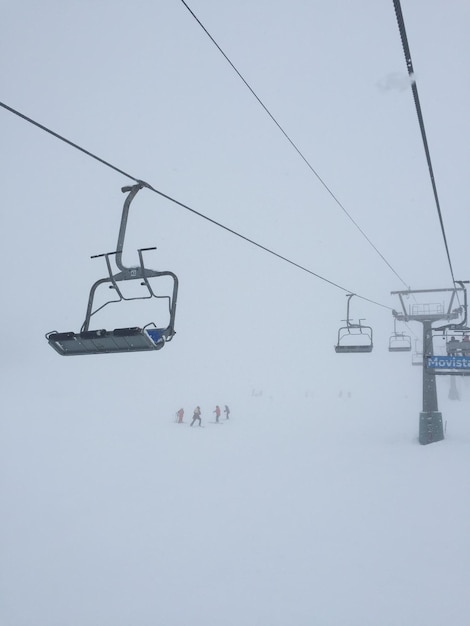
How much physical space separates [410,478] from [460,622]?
7.02 meters

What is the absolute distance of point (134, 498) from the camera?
10.5 metres

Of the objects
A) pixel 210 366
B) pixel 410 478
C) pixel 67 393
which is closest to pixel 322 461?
pixel 410 478

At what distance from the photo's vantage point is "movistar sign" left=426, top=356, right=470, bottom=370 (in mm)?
11257

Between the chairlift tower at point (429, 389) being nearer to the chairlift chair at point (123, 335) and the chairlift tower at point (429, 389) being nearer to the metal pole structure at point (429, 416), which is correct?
the metal pole structure at point (429, 416)

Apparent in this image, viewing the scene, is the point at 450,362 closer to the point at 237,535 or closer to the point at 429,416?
the point at 429,416

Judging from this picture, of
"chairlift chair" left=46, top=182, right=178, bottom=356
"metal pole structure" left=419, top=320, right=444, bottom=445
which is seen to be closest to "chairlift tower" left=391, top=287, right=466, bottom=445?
"metal pole structure" left=419, top=320, right=444, bottom=445

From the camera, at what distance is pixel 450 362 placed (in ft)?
37.8

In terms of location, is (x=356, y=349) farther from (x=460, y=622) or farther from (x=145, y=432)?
(x=145, y=432)

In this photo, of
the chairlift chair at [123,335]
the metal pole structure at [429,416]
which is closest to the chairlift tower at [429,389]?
the metal pole structure at [429,416]

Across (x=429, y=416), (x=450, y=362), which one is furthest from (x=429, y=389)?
(x=450, y=362)

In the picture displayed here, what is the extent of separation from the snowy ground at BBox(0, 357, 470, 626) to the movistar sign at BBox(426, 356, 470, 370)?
11.0ft

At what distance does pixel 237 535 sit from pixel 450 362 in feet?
25.7

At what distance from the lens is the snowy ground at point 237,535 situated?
5.95m

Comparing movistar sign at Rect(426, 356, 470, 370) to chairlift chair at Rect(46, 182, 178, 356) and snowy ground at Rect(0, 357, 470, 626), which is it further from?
chairlift chair at Rect(46, 182, 178, 356)
